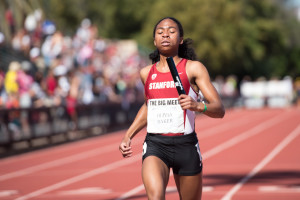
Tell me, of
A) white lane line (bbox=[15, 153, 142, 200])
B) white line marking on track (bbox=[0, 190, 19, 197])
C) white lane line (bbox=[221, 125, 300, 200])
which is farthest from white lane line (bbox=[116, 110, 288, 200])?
white line marking on track (bbox=[0, 190, 19, 197])

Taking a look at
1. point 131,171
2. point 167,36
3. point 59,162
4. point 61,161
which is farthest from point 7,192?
point 167,36

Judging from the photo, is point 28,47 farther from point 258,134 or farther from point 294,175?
point 294,175

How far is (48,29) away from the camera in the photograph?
24016 millimetres

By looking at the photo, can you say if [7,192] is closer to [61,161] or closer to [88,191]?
[88,191]

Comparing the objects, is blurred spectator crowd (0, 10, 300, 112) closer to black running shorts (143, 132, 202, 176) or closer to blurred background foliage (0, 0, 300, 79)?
black running shorts (143, 132, 202, 176)

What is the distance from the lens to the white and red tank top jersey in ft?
19.1

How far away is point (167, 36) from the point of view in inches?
231

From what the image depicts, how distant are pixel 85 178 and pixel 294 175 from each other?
11.5 ft

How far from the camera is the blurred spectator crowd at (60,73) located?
714 inches

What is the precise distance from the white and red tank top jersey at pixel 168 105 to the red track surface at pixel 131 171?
379 cm

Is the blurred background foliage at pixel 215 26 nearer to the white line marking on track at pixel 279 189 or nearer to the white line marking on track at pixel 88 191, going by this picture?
the white line marking on track at pixel 88 191

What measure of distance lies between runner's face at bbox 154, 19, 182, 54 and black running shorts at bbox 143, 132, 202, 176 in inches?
28.1

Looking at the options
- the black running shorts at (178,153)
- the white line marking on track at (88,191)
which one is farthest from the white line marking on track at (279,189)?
the black running shorts at (178,153)

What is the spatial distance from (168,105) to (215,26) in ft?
163
